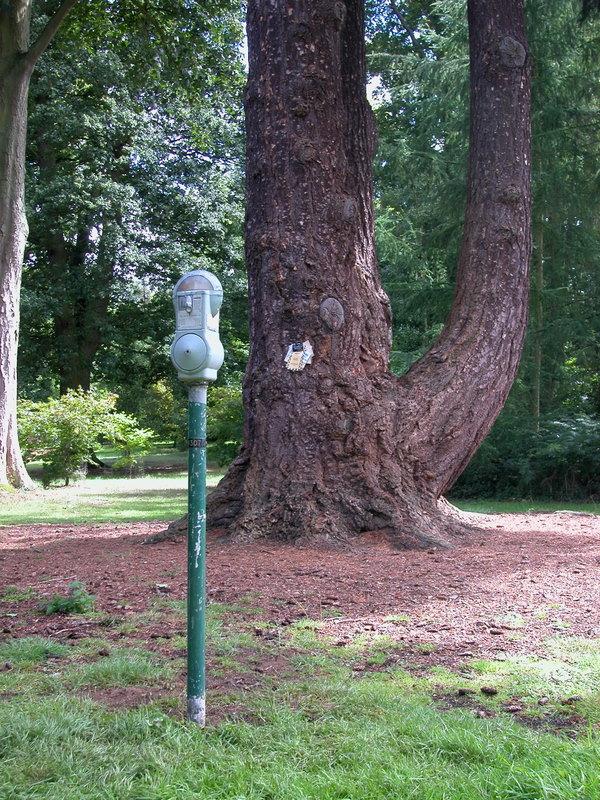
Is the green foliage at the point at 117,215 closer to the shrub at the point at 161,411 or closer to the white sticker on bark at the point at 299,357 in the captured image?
the shrub at the point at 161,411

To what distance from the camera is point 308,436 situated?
7.20m

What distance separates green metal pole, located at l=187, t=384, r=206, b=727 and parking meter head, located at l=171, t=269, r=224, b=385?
124 millimetres

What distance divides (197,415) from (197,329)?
336 mm

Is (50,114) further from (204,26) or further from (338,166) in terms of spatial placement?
(338,166)

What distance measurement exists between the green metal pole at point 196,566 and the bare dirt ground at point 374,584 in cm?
136

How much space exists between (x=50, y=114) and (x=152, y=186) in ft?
12.0

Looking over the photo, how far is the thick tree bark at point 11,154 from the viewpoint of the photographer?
563 inches

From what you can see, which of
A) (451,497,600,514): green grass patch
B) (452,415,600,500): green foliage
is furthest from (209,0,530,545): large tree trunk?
(452,415,600,500): green foliage

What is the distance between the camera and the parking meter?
315 cm

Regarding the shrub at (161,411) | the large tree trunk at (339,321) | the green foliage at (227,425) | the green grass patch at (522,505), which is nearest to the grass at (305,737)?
the large tree trunk at (339,321)

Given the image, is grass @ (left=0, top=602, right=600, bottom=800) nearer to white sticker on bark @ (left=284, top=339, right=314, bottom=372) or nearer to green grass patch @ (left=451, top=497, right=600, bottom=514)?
white sticker on bark @ (left=284, top=339, right=314, bottom=372)

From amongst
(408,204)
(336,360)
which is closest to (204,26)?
(408,204)

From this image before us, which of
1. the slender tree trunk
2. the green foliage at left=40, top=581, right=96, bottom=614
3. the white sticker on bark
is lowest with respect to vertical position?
the green foliage at left=40, top=581, right=96, bottom=614

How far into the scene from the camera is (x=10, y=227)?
1492 centimetres
